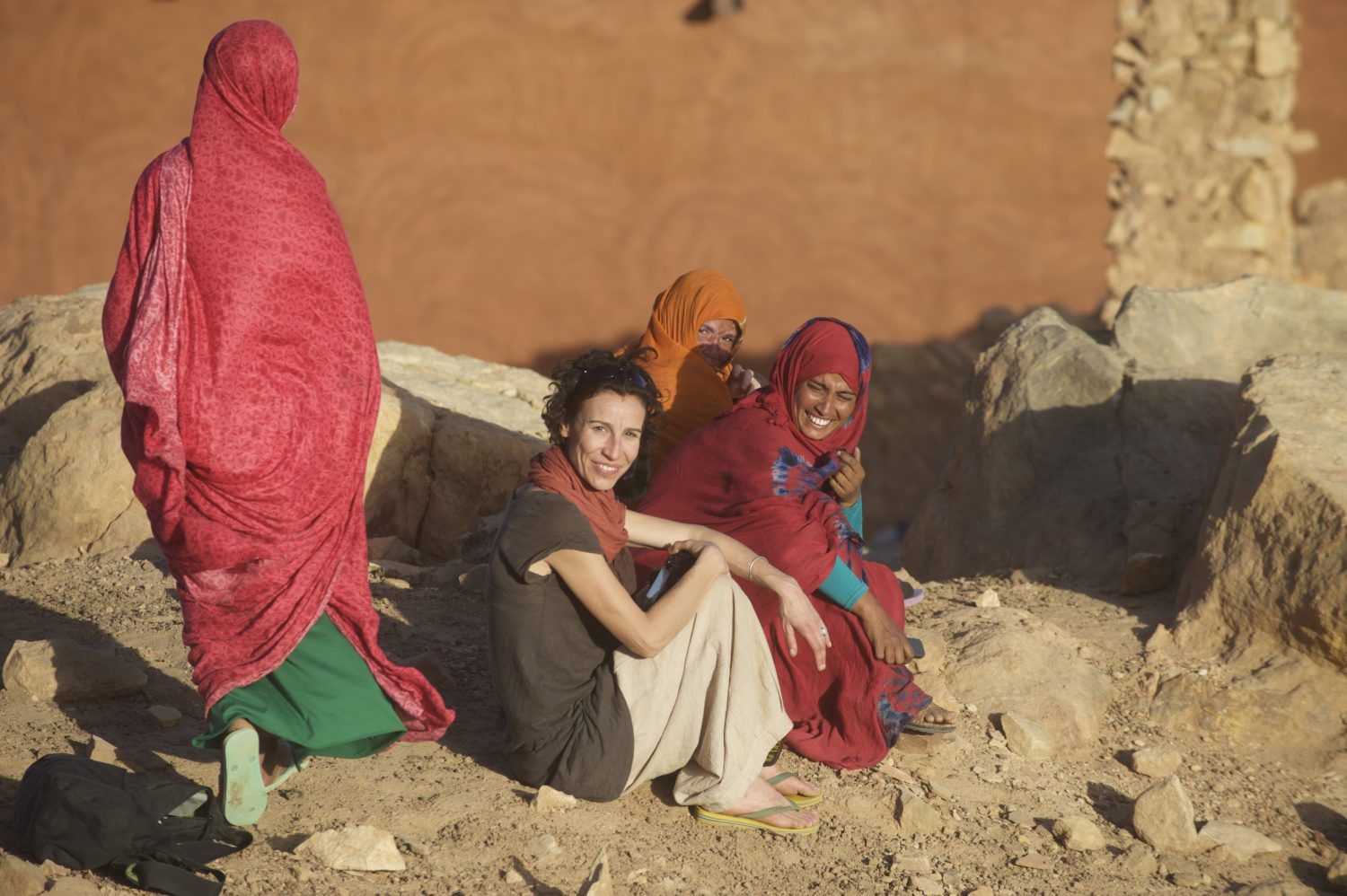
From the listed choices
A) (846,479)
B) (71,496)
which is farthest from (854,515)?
(71,496)

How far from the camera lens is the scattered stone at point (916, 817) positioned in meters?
3.01

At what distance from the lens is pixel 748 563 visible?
10.1 ft

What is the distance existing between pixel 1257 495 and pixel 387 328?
23.6 feet

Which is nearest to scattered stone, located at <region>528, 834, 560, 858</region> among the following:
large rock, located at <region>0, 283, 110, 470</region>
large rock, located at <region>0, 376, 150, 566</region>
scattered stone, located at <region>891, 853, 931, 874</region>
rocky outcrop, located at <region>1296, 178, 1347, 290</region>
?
scattered stone, located at <region>891, 853, 931, 874</region>

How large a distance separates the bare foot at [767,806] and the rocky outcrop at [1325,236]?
31.2 ft

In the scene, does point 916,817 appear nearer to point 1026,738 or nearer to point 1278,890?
point 1026,738

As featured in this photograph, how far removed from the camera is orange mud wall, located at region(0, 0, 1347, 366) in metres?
9.57

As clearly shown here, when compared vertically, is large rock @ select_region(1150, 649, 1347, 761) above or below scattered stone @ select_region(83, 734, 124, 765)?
below

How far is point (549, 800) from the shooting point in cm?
282

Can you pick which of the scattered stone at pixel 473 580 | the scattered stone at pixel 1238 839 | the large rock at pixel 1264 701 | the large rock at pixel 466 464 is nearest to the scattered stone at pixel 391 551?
the large rock at pixel 466 464

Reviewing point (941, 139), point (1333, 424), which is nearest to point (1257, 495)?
point (1333, 424)

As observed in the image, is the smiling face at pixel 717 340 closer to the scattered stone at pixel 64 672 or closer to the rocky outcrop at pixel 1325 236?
the scattered stone at pixel 64 672

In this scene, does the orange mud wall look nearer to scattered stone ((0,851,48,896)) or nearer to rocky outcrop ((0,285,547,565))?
rocky outcrop ((0,285,547,565))

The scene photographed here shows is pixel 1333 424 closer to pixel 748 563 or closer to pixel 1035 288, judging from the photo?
pixel 748 563
